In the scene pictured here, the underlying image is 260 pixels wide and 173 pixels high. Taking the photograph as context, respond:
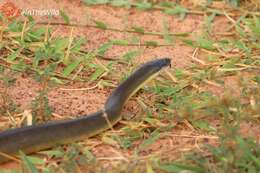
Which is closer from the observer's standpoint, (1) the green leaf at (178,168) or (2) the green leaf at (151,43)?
(1) the green leaf at (178,168)

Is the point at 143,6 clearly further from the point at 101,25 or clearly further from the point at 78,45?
the point at 78,45

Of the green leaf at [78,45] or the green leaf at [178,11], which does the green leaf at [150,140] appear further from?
the green leaf at [178,11]

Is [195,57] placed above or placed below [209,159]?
above

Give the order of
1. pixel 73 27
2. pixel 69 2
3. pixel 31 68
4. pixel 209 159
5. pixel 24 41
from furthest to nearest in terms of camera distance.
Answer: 1. pixel 69 2
2. pixel 73 27
3. pixel 24 41
4. pixel 31 68
5. pixel 209 159

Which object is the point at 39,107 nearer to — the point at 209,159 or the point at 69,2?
the point at 209,159

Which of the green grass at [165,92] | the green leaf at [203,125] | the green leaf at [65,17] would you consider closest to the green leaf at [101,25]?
the green grass at [165,92]

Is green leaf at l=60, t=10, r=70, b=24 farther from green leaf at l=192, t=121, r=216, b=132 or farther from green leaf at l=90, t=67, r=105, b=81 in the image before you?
green leaf at l=192, t=121, r=216, b=132

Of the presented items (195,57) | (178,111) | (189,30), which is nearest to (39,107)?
(178,111)

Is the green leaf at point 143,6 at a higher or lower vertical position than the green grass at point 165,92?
higher

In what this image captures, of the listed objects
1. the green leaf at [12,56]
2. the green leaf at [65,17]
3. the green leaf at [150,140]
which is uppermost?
the green leaf at [65,17]
